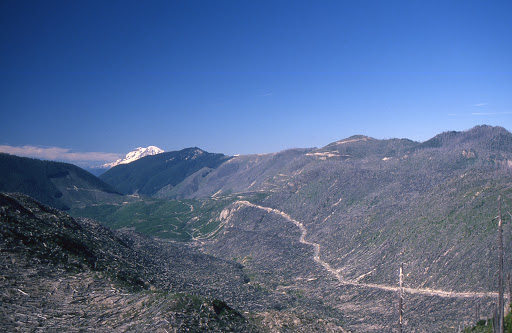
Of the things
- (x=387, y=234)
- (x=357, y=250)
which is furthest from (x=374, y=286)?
(x=387, y=234)

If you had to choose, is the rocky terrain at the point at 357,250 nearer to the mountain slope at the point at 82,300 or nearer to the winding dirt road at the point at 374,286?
the winding dirt road at the point at 374,286

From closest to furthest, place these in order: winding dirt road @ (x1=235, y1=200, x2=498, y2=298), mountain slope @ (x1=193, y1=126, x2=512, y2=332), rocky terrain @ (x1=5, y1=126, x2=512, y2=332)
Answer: rocky terrain @ (x1=5, y1=126, x2=512, y2=332) → winding dirt road @ (x1=235, y1=200, x2=498, y2=298) → mountain slope @ (x1=193, y1=126, x2=512, y2=332)

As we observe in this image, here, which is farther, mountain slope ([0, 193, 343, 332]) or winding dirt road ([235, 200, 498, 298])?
winding dirt road ([235, 200, 498, 298])

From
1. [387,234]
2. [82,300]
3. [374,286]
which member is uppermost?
A: [82,300]

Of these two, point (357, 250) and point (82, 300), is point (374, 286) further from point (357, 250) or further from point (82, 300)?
point (82, 300)

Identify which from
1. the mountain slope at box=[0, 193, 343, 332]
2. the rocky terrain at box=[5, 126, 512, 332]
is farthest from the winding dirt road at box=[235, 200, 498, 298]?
the mountain slope at box=[0, 193, 343, 332]

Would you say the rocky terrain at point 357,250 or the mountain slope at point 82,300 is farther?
the rocky terrain at point 357,250

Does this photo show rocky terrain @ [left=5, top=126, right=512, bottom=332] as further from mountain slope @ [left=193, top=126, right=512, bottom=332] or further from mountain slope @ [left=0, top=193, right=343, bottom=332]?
mountain slope @ [left=0, top=193, right=343, bottom=332]

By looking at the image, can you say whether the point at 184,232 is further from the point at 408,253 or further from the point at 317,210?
the point at 408,253

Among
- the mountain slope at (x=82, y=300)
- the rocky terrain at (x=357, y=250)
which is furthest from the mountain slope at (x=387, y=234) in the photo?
the mountain slope at (x=82, y=300)

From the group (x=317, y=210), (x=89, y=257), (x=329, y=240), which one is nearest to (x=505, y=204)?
(x=329, y=240)

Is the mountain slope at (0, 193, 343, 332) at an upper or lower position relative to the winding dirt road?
upper
